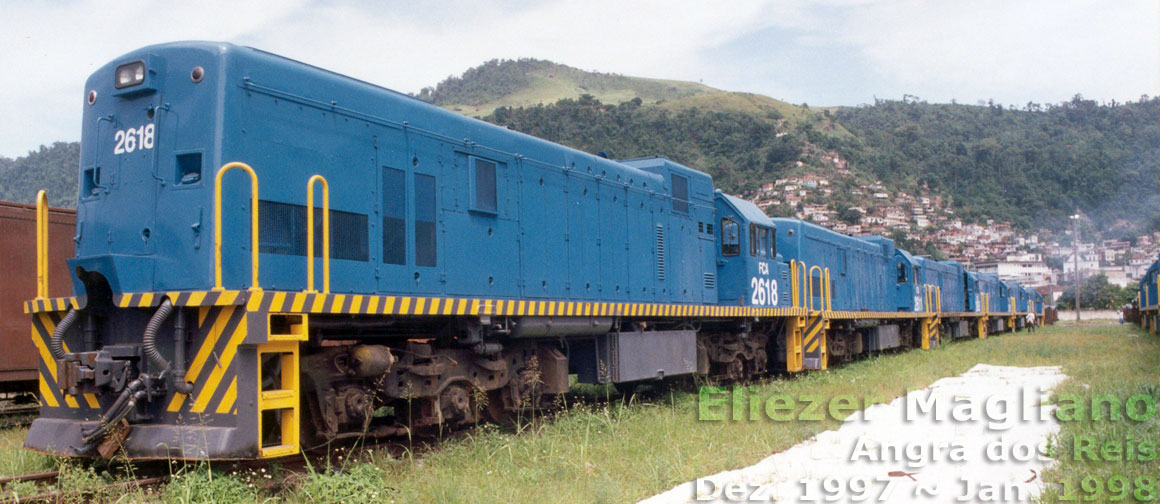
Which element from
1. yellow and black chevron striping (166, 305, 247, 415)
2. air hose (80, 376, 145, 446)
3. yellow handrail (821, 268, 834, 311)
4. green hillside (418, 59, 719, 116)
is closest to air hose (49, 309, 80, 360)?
air hose (80, 376, 145, 446)

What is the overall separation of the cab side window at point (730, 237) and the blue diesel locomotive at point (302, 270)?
3638 millimetres

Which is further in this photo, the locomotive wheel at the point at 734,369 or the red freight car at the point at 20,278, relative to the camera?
the locomotive wheel at the point at 734,369

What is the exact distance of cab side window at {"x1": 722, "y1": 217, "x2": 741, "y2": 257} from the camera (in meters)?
14.4

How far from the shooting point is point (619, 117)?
282ft

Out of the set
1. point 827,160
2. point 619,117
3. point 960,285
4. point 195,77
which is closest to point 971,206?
point 827,160

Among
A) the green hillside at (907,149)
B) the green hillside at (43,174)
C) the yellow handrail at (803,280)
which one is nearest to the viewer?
the yellow handrail at (803,280)

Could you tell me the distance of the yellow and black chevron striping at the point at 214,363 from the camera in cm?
587

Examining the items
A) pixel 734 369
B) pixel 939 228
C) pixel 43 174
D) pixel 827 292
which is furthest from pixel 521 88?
pixel 734 369

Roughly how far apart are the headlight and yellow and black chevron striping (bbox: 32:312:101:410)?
1959mm

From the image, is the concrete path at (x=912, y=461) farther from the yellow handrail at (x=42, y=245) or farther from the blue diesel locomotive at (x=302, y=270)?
the yellow handrail at (x=42, y=245)

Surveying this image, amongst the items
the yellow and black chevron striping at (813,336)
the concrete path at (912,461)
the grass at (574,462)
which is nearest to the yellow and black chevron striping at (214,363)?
the grass at (574,462)

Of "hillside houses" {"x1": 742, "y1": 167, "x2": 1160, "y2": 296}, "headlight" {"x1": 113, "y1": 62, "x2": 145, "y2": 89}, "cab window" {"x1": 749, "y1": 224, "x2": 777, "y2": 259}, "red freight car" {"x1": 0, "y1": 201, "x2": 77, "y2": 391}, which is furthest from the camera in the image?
"hillside houses" {"x1": 742, "y1": 167, "x2": 1160, "y2": 296}

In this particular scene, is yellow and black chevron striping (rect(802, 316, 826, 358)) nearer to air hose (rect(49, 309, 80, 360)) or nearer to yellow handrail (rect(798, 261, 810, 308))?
yellow handrail (rect(798, 261, 810, 308))

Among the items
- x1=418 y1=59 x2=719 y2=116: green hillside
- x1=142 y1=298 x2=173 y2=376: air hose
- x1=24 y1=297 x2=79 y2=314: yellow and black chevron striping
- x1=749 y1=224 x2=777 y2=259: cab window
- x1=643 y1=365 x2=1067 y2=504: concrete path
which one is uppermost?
x1=418 y1=59 x2=719 y2=116: green hillside
